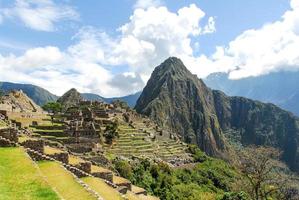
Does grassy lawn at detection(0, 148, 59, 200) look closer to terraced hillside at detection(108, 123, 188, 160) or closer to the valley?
the valley

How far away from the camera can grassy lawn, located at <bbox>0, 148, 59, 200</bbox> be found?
17084 mm

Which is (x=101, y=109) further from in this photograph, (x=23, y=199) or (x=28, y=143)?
(x=23, y=199)

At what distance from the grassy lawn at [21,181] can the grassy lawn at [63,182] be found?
4.60 feet

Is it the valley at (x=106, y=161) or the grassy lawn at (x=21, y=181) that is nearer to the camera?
the grassy lawn at (x=21, y=181)

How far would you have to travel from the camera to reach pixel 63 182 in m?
23.1

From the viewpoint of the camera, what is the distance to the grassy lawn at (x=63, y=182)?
69.2ft

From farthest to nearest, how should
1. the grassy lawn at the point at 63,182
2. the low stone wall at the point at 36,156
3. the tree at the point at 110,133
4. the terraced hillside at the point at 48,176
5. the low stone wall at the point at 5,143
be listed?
1. the tree at the point at 110,133
2. the low stone wall at the point at 36,156
3. the low stone wall at the point at 5,143
4. the grassy lawn at the point at 63,182
5. the terraced hillside at the point at 48,176

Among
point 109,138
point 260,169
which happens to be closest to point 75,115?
point 109,138

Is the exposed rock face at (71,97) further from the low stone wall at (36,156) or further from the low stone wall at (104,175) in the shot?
the low stone wall at (36,156)

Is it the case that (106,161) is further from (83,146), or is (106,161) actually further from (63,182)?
(63,182)

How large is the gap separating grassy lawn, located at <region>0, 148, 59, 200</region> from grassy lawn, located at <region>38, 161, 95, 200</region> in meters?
1.40

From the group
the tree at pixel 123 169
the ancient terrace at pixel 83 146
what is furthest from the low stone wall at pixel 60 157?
the tree at pixel 123 169

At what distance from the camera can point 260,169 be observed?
4278 cm

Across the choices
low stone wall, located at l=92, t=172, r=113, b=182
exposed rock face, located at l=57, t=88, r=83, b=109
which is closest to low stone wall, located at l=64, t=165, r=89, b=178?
low stone wall, located at l=92, t=172, r=113, b=182
